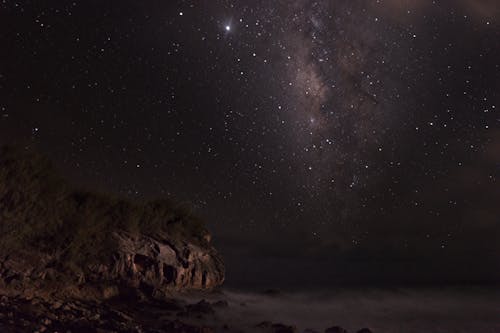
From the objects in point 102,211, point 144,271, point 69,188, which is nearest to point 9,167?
point 69,188

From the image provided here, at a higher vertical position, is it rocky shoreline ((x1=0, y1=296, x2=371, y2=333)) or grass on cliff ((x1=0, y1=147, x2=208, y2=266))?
grass on cliff ((x1=0, y1=147, x2=208, y2=266))

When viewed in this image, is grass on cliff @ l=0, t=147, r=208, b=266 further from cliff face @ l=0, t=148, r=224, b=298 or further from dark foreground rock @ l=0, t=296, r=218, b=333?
dark foreground rock @ l=0, t=296, r=218, b=333

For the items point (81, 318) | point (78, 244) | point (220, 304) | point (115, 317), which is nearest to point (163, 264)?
point (220, 304)

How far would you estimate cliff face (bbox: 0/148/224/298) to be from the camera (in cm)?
1258

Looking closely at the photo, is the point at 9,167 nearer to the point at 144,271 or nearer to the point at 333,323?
the point at 144,271

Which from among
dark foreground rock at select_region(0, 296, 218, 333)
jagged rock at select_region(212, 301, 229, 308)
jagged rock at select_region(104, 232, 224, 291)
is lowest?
dark foreground rock at select_region(0, 296, 218, 333)

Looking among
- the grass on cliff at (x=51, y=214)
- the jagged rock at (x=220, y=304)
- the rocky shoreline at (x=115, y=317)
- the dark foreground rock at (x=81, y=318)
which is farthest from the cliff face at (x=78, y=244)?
the jagged rock at (x=220, y=304)

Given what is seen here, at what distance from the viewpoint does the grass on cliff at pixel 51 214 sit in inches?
513

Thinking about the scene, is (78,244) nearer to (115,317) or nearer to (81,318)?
(115,317)

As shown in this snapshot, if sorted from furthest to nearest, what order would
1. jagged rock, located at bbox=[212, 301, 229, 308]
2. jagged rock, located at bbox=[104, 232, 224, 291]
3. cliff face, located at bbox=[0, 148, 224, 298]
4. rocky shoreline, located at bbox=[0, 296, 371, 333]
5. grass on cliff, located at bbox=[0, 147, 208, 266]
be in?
jagged rock, located at bbox=[212, 301, 229, 308] → jagged rock, located at bbox=[104, 232, 224, 291] → grass on cliff, located at bbox=[0, 147, 208, 266] → cliff face, located at bbox=[0, 148, 224, 298] → rocky shoreline, located at bbox=[0, 296, 371, 333]

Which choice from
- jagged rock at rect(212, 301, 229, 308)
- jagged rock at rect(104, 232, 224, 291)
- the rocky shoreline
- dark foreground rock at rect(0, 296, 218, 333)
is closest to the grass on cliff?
jagged rock at rect(104, 232, 224, 291)

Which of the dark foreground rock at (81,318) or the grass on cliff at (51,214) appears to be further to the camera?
the grass on cliff at (51,214)

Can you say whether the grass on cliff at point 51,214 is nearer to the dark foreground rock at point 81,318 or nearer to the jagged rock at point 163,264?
the jagged rock at point 163,264

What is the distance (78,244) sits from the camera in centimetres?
1391
